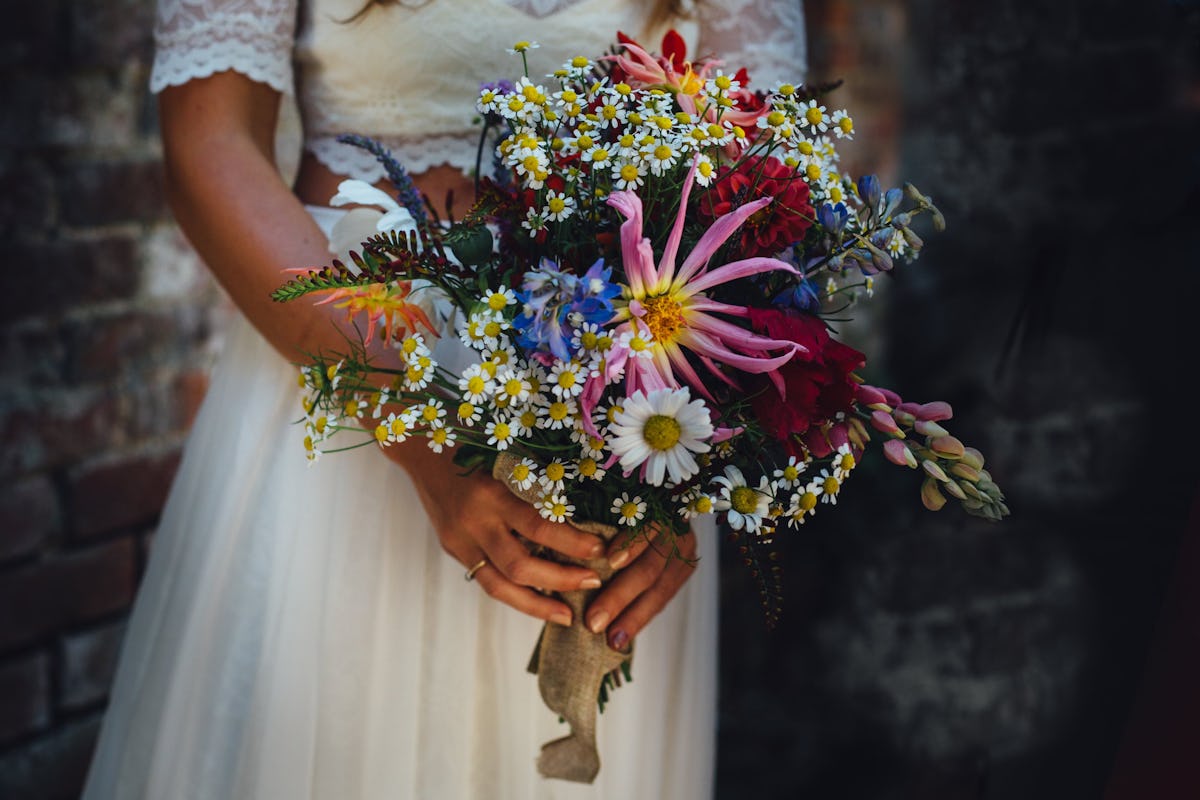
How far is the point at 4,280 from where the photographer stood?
1.33 m

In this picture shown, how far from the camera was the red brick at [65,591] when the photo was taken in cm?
140

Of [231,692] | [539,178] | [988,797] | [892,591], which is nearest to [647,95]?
[539,178]

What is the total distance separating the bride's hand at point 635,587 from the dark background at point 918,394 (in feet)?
2.33

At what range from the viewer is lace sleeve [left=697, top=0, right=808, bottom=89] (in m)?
1.20

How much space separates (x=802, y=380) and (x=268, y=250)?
544 mm

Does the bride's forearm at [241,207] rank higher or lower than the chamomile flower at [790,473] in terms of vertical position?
higher

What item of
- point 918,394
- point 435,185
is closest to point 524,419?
point 435,185

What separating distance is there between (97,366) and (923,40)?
1.36 metres

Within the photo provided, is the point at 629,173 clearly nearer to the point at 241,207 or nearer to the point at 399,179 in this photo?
the point at 399,179

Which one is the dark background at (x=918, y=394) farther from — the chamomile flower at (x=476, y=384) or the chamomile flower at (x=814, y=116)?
the chamomile flower at (x=476, y=384)

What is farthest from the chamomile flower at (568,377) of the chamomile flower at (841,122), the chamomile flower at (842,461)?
the chamomile flower at (841,122)

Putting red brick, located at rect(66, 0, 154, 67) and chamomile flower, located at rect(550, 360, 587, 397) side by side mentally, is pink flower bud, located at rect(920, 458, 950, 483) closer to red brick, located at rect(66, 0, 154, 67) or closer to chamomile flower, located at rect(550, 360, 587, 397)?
chamomile flower, located at rect(550, 360, 587, 397)

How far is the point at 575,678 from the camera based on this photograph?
958 mm

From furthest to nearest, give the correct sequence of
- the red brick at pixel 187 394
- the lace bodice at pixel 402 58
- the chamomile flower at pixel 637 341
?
the red brick at pixel 187 394, the lace bodice at pixel 402 58, the chamomile flower at pixel 637 341
